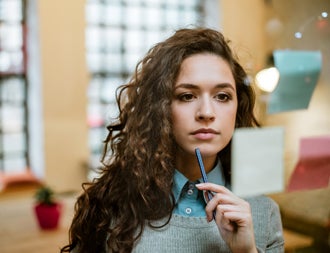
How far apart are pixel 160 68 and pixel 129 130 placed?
5.1 inches

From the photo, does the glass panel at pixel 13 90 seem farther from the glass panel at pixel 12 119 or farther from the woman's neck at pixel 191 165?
the woman's neck at pixel 191 165

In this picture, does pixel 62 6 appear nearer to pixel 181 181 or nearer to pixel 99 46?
pixel 99 46

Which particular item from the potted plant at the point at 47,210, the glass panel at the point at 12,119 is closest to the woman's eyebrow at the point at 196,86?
the potted plant at the point at 47,210

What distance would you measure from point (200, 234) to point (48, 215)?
108 inches

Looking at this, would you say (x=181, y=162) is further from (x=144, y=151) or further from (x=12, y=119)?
(x=12, y=119)

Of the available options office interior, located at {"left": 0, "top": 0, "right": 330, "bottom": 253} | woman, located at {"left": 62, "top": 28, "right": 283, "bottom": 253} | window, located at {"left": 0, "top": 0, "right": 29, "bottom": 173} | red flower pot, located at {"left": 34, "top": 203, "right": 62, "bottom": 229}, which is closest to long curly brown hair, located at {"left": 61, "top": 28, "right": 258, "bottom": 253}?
woman, located at {"left": 62, "top": 28, "right": 283, "bottom": 253}

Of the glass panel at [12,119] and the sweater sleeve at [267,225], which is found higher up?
the sweater sleeve at [267,225]

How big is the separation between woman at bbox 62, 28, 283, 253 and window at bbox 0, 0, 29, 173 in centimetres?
366

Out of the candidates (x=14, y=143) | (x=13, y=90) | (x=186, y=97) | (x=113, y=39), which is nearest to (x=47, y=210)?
(x=14, y=143)

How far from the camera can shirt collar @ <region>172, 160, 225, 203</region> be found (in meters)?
0.71

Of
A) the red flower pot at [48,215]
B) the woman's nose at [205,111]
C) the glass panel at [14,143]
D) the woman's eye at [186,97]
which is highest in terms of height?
the woman's eye at [186,97]

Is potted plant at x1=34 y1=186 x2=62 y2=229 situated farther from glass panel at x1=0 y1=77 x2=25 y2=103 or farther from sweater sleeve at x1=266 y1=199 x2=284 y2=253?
sweater sleeve at x1=266 y1=199 x2=284 y2=253

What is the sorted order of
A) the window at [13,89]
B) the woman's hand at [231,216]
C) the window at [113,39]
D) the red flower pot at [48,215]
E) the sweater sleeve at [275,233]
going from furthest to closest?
the window at [113,39]
the window at [13,89]
the red flower pot at [48,215]
the sweater sleeve at [275,233]
the woman's hand at [231,216]

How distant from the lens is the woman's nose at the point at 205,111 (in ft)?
2.17
